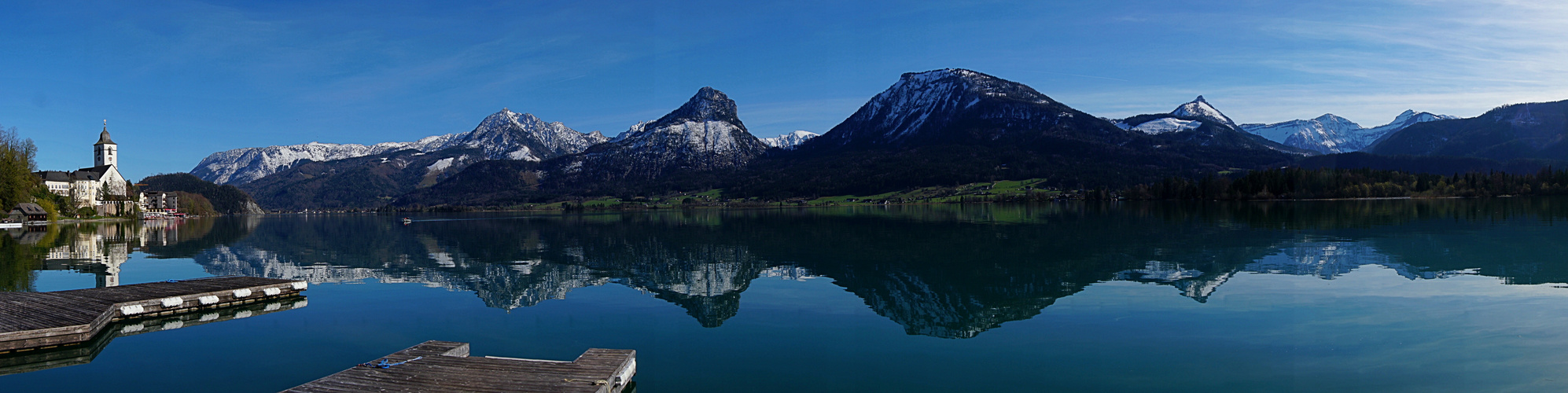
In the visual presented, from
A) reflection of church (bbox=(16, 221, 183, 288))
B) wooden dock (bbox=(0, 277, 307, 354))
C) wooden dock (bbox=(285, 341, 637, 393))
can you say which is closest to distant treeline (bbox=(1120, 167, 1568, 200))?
wooden dock (bbox=(285, 341, 637, 393))

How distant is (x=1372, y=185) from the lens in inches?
5315

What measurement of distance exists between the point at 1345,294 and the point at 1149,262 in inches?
409

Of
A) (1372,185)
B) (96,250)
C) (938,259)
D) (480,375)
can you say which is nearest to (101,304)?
(480,375)

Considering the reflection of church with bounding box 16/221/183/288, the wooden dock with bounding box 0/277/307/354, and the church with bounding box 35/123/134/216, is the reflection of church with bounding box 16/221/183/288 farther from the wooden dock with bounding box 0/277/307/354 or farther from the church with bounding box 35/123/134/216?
the church with bounding box 35/123/134/216

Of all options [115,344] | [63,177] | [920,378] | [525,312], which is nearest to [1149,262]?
[920,378]

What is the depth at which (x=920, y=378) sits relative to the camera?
1428 cm

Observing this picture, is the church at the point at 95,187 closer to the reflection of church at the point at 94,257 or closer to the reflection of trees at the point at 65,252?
the reflection of trees at the point at 65,252

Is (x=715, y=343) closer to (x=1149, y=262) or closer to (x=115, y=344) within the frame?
(x=115, y=344)

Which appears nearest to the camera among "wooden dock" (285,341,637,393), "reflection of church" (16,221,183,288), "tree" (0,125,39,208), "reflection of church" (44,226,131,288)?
"wooden dock" (285,341,637,393)

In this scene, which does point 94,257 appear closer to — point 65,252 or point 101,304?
point 65,252

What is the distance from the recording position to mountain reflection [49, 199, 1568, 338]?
2586 cm

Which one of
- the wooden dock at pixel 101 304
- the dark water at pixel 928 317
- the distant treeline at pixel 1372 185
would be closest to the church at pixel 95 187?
the dark water at pixel 928 317

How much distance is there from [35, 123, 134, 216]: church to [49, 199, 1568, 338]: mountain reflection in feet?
368

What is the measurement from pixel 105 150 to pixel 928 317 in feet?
735
